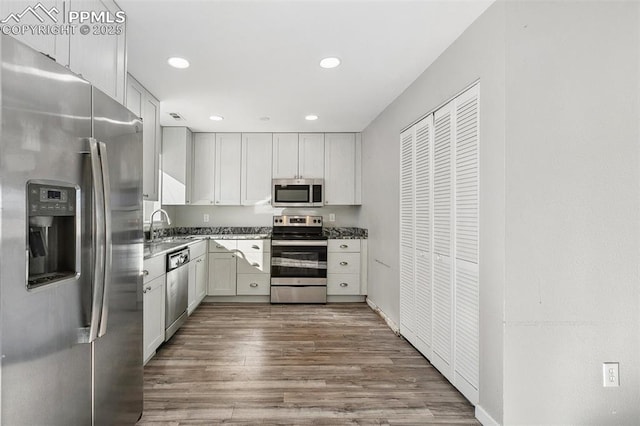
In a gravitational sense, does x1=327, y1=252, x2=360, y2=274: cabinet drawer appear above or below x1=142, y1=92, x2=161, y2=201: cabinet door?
below

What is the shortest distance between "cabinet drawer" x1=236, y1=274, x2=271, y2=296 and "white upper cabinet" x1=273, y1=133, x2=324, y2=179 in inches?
55.8

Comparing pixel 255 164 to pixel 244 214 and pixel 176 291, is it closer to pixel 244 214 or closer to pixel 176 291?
pixel 244 214

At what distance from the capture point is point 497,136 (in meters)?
1.89

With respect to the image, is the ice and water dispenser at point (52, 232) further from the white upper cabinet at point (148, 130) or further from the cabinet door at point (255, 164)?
the cabinet door at point (255, 164)

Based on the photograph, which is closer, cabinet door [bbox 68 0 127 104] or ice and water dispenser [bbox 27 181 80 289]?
ice and water dispenser [bbox 27 181 80 289]

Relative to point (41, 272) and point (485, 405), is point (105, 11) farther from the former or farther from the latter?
point (485, 405)

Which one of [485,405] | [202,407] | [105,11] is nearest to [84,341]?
[202,407]

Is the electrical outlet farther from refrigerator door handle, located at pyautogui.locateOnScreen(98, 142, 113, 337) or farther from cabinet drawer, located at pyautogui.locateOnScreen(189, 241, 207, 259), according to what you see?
cabinet drawer, located at pyautogui.locateOnScreen(189, 241, 207, 259)

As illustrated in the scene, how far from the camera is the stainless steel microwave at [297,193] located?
197 inches

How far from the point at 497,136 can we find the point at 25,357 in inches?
85.4

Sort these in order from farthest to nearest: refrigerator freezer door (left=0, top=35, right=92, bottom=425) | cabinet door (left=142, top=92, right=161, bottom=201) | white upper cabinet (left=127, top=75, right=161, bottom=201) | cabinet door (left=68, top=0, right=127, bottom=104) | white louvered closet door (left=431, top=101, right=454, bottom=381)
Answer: cabinet door (left=142, top=92, right=161, bottom=201) → white upper cabinet (left=127, top=75, right=161, bottom=201) → white louvered closet door (left=431, top=101, right=454, bottom=381) → cabinet door (left=68, top=0, right=127, bottom=104) → refrigerator freezer door (left=0, top=35, right=92, bottom=425)

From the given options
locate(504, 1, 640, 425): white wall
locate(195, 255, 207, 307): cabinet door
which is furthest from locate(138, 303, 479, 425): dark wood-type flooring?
locate(504, 1, 640, 425): white wall

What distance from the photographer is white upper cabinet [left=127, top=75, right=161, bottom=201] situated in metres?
3.05

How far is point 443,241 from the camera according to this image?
2.53 m
